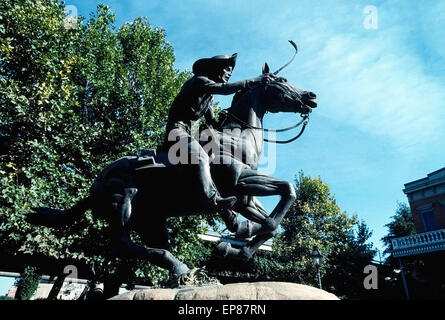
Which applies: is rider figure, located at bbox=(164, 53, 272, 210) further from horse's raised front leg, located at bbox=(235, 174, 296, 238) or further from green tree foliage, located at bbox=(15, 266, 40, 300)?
green tree foliage, located at bbox=(15, 266, 40, 300)

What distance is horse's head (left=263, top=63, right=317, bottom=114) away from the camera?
15.0 feet

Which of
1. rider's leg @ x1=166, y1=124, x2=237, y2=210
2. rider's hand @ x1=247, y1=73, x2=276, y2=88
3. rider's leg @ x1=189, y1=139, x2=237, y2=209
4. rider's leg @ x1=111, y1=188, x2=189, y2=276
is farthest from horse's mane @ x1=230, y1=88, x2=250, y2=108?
rider's leg @ x1=111, y1=188, x2=189, y2=276

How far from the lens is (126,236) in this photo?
157 inches

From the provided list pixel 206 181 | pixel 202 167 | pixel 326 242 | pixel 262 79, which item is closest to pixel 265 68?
pixel 262 79

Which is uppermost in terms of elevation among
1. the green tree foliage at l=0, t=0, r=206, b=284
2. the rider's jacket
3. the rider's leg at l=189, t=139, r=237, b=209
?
the green tree foliage at l=0, t=0, r=206, b=284

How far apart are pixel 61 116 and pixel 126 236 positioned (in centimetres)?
822

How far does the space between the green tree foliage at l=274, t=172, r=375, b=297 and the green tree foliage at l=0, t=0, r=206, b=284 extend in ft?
46.5

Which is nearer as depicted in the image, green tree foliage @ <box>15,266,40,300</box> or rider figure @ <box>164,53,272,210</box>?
rider figure @ <box>164,53,272,210</box>

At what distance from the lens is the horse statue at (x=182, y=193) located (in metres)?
3.86

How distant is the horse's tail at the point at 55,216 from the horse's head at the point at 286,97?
3.20 metres

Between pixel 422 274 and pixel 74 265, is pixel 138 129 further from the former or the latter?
pixel 422 274

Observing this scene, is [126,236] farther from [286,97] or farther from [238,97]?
[286,97]

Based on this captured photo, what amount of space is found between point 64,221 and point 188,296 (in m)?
2.50
